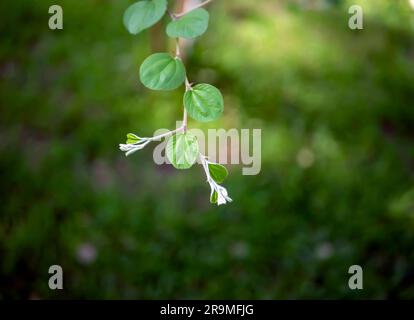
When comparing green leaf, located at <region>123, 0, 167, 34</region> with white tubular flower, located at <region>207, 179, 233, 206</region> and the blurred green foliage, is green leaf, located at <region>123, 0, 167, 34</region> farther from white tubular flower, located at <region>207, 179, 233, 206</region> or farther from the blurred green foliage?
the blurred green foliage

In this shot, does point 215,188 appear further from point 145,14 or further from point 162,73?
point 145,14

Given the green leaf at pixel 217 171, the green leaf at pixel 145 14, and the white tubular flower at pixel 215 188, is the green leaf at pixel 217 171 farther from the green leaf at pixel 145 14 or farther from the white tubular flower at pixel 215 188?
the green leaf at pixel 145 14

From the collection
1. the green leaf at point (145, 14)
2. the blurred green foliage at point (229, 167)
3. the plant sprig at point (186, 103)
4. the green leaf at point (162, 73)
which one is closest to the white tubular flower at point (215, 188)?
the plant sprig at point (186, 103)

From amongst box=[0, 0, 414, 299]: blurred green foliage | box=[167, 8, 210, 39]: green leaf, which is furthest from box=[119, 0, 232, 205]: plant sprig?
box=[0, 0, 414, 299]: blurred green foliage

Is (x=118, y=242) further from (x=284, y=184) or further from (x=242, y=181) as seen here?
(x=284, y=184)
